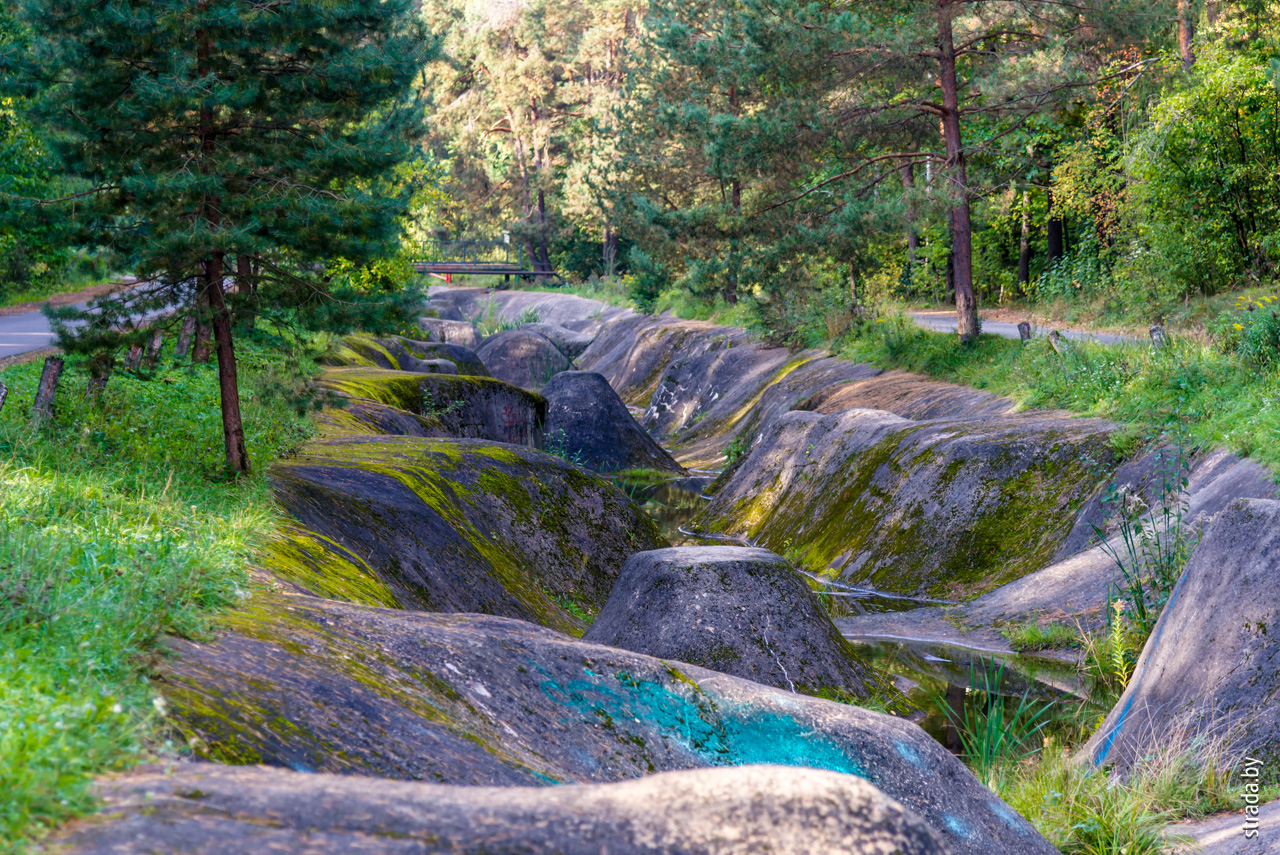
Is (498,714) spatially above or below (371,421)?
below

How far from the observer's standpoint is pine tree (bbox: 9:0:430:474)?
6152 millimetres

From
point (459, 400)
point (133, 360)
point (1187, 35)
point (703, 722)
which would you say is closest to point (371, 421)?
point (459, 400)

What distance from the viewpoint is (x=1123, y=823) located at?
5090 millimetres

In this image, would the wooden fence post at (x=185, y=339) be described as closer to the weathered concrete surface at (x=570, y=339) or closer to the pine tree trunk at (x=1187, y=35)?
the pine tree trunk at (x=1187, y=35)

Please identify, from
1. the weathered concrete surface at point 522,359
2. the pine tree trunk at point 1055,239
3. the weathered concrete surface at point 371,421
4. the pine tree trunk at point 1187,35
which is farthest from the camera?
the pine tree trunk at point 1055,239

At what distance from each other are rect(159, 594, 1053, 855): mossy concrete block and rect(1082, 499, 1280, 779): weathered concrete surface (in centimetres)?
211

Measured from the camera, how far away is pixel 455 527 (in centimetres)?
852

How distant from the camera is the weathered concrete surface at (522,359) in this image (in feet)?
86.4

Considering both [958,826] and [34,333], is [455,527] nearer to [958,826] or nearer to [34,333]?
[958,826]

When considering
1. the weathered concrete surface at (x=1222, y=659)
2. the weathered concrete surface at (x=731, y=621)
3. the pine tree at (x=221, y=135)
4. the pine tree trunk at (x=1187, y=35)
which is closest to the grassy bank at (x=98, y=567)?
the pine tree at (x=221, y=135)

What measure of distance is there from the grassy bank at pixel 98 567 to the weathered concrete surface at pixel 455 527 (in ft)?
1.34

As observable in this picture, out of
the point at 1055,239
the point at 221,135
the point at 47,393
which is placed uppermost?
the point at 221,135

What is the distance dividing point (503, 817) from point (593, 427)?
674 inches

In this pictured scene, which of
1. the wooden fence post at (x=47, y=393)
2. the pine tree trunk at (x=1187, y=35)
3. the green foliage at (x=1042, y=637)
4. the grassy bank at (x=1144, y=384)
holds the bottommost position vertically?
the green foliage at (x=1042, y=637)
